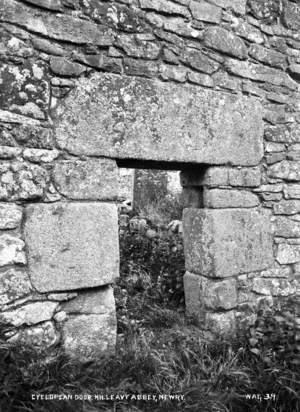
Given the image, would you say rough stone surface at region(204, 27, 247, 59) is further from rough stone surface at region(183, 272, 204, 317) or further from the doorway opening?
rough stone surface at region(183, 272, 204, 317)

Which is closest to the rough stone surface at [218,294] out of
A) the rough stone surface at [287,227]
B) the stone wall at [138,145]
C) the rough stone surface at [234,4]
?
the stone wall at [138,145]

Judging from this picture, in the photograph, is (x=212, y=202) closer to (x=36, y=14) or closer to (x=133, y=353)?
(x=133, y=353)

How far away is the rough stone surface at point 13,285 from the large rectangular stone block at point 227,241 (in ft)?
4.83

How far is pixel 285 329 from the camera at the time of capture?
2.94m

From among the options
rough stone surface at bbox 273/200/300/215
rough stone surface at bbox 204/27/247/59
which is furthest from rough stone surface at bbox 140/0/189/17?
rough stone surface at bbox 273/200/300/215

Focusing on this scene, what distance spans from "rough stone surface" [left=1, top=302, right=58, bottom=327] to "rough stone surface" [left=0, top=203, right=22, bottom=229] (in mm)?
513

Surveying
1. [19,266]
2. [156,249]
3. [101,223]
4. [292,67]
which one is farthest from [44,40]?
[156,249]

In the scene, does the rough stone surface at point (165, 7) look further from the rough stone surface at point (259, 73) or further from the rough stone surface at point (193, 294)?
the rough stone surface at point (193, 294)

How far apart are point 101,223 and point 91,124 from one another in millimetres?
684

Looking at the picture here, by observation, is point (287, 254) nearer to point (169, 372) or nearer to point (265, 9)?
point (169, 372)

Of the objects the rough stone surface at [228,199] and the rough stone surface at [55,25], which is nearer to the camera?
the rough stone surface at [55,25]

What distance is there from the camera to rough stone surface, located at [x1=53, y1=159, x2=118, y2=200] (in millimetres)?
2416

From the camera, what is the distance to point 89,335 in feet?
8.21

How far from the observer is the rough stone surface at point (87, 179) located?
242cm
